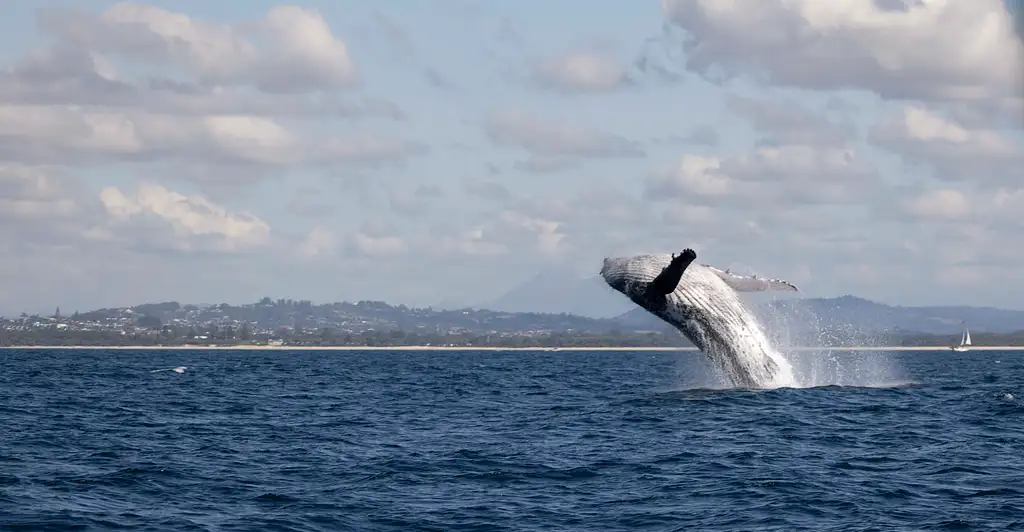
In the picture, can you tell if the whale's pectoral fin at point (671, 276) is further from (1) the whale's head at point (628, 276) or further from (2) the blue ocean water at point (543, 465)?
(2) the blue ocean water at point (543, 465)

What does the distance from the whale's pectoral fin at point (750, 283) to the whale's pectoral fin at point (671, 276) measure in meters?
1.28

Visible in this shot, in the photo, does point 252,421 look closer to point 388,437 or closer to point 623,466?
point 388,437

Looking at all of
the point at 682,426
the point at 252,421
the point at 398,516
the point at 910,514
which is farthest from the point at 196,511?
the point at 252,421

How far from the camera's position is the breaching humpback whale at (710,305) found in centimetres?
2575

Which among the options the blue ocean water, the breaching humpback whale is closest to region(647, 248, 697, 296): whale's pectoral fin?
the breaching humpback whale

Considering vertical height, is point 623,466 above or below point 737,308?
below

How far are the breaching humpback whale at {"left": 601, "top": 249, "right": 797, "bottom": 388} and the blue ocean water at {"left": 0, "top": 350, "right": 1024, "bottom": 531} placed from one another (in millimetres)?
865

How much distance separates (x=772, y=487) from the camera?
18.2 metres

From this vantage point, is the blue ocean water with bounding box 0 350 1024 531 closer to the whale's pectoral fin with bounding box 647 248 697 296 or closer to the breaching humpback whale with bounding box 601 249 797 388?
the breaching humpback whale with bounding box 601 249 797 388

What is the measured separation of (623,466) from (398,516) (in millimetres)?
5019

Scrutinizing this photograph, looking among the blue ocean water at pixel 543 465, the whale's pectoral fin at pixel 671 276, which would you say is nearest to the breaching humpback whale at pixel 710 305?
the whale's pectoral fin at pixel 671 276

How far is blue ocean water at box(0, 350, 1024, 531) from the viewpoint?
16.5m

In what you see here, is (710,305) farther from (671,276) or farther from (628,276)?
(671,276)

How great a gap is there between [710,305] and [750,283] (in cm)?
138
